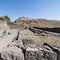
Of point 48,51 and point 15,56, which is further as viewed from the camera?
point 48,51

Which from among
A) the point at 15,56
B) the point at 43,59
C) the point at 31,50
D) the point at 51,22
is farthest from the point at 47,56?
the point at 51,22

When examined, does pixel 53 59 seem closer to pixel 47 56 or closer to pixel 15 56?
pixel 47 56

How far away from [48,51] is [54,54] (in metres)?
0.14

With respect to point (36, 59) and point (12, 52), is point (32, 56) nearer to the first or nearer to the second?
point (36, 59)

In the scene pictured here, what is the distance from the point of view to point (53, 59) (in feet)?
11.3

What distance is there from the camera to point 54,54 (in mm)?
3475

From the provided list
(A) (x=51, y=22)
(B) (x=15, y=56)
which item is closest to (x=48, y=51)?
(B) (x=15, y=56)

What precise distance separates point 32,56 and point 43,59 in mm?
233

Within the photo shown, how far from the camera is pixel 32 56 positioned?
3451 mm

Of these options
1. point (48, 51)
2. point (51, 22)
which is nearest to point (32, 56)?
point (48, 51)

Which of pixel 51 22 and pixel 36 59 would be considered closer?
pixel 36 59

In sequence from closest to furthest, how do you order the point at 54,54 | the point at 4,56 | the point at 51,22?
the point at 4,56, the point at 54,54, the point at 51,22

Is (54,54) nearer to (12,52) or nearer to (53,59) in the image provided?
(53,59)

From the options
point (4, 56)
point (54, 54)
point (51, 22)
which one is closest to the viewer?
point (4, 56)
